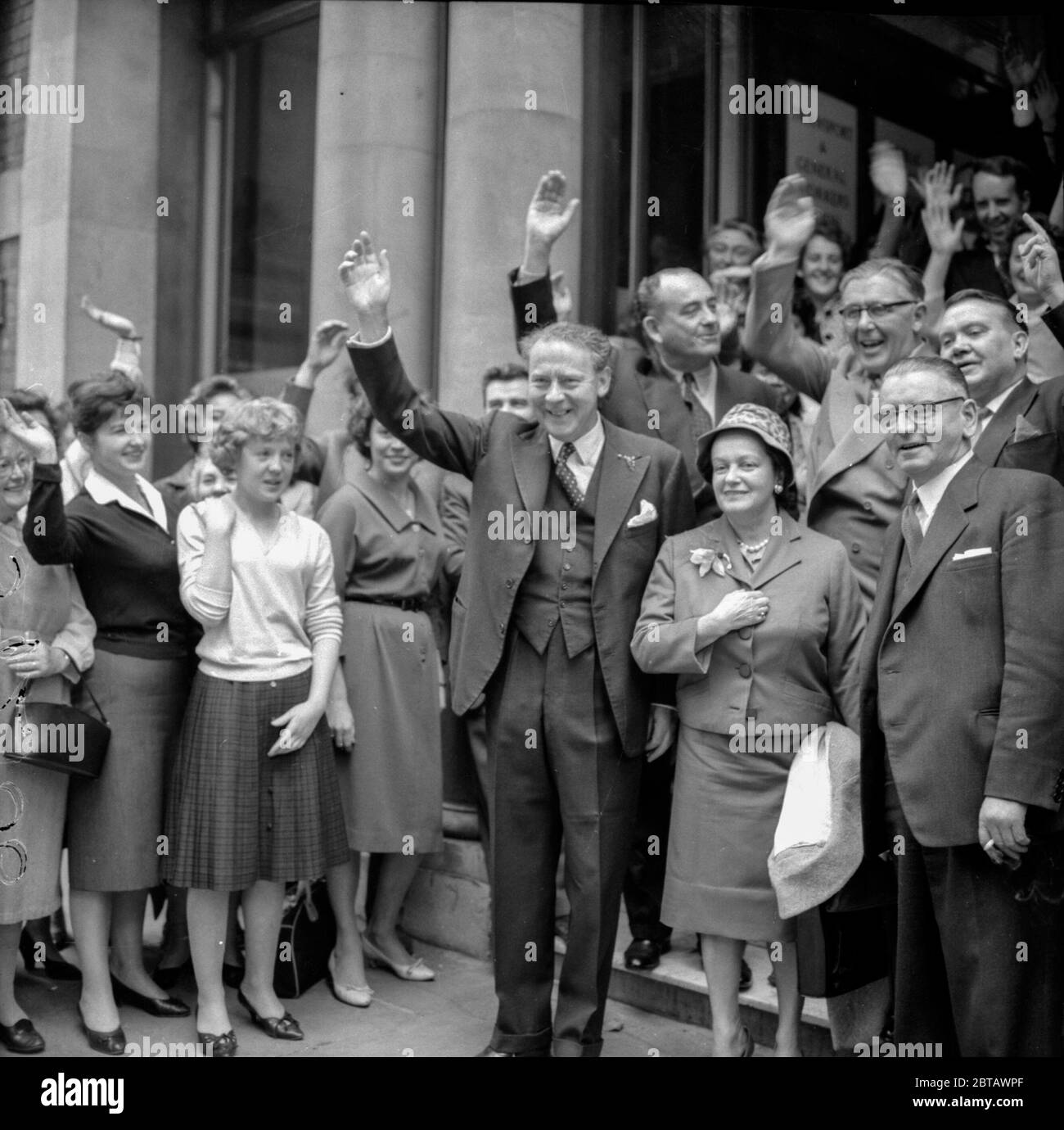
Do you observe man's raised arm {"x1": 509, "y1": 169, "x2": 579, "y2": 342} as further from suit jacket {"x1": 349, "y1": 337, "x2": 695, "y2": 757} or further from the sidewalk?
the sidewalk

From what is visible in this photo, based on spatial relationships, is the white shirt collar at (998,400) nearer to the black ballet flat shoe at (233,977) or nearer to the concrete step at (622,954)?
the concrete step at (622,954)

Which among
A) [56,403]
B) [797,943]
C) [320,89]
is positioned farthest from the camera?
[320,89]

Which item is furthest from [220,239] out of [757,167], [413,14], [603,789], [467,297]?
[603,789]

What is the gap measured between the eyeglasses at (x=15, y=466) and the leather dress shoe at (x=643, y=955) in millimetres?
2496

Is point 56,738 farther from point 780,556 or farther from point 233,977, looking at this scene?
point 780,556

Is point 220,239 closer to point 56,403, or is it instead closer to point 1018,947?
point 56,403

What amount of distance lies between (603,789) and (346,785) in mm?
1156

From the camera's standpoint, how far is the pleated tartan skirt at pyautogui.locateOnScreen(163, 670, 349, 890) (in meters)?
3.97

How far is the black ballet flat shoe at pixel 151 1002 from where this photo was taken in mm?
4223

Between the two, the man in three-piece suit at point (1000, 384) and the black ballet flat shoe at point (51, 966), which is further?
the black ballet flat shoe at point (51, 966)

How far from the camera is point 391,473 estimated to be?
468cm

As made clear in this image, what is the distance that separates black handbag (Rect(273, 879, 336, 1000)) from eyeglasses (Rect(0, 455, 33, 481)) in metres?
1.69

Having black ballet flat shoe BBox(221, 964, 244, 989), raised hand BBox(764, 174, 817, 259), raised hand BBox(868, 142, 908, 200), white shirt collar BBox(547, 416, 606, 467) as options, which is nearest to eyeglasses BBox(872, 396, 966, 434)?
white shirt collar BBox(547, 416, 606, 467)

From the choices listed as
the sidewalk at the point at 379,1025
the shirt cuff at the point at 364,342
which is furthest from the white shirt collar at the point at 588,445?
the sidewalk at the point at 379,1025
